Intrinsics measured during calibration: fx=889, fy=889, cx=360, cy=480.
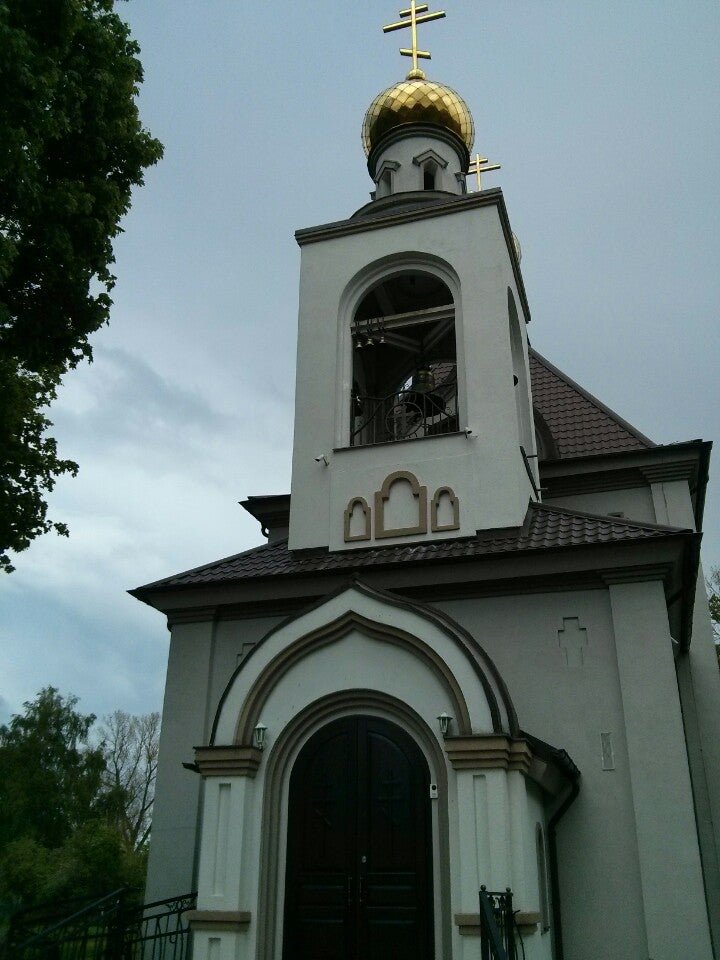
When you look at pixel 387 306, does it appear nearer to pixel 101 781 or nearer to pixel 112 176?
pixel 112 176

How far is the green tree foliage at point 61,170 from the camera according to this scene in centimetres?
791

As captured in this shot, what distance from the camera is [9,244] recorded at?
7.73 m

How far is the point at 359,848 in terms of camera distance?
7852 mm

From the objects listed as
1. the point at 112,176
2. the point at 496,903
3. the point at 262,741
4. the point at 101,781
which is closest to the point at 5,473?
the point at 112,176

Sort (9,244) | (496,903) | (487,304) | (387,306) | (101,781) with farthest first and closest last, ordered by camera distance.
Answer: (101,781) < (387,306) < (487,304) < (9,244) < (496,903)

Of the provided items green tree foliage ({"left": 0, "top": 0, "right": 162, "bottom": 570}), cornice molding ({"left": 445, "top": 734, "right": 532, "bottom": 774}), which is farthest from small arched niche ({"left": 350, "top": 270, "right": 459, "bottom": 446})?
cornice molding ({"left": 445, "top": 734, "right": 532, "bottom": 774})

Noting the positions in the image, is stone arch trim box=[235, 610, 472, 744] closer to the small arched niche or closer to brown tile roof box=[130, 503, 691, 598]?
brown tile roof box=[130, 503, 691, 598]

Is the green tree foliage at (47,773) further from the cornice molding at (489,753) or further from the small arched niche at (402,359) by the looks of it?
the cornice molding at (489,753)

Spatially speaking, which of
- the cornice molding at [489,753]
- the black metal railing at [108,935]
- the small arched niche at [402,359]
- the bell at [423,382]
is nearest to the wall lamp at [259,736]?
the black metal railing at [108,935]

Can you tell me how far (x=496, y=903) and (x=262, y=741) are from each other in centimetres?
253

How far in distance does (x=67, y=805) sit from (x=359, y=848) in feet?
92.0

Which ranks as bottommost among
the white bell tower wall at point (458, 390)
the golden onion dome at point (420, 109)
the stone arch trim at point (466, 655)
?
the stone arch trim at point (466, 655)

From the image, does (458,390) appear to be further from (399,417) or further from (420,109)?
(420,109)

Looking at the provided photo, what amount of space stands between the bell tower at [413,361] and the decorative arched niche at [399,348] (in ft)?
0.07
